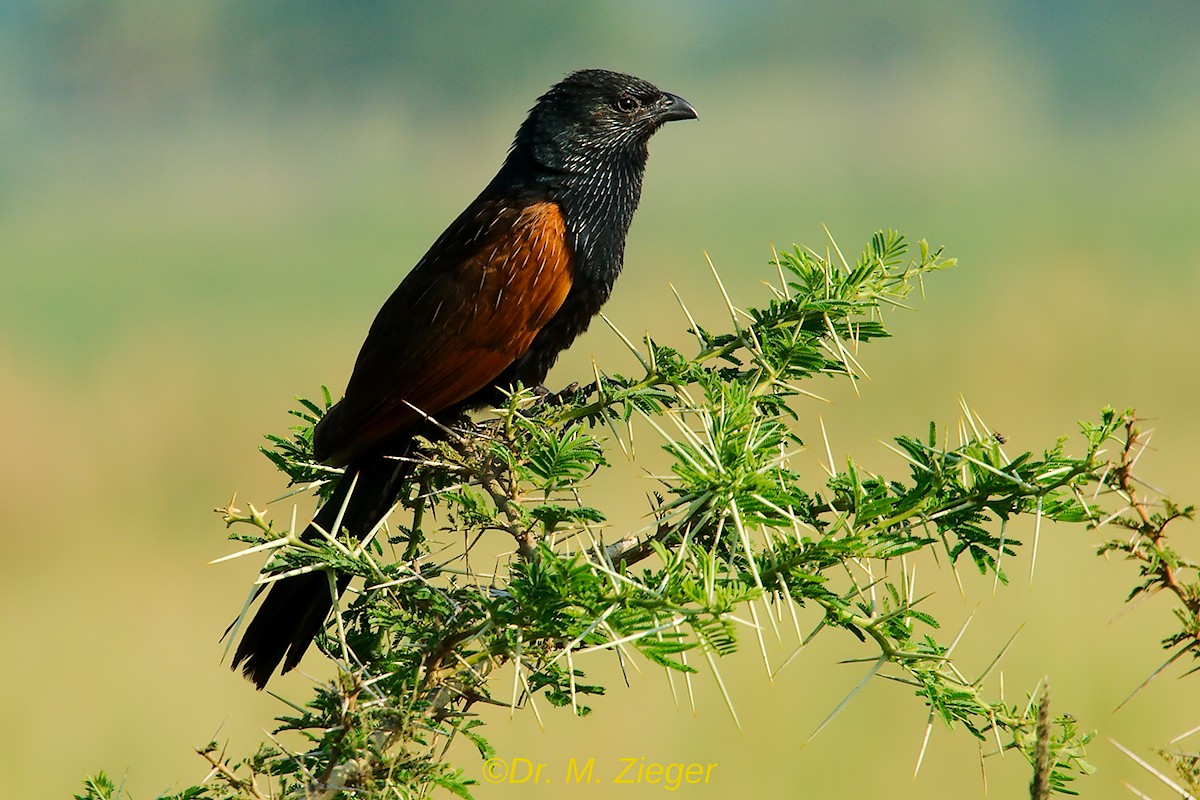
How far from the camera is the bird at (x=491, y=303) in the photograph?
106 inches

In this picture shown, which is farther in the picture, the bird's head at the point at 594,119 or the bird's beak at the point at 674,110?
the bird's beak at the point at 674,110

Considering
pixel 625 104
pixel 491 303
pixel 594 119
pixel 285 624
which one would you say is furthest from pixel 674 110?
pixel 285 624

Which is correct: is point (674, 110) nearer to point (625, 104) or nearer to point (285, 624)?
point (625, 104)

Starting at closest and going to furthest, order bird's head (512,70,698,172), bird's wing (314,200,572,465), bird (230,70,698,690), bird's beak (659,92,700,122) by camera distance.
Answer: bird (230,70,698,690) → bird's wing (314,200,572,465) → bird's head (512,70,698,172) → bird's beak (659,92,700,122)

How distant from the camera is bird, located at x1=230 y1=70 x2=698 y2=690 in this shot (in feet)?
8.80

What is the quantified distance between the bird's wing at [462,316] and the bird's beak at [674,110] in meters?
0.64

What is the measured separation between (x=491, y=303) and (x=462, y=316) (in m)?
0.09

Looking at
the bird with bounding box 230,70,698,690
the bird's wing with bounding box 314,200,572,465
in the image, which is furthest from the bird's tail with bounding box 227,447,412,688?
the bird's wing with bounding box 314,200,572,465

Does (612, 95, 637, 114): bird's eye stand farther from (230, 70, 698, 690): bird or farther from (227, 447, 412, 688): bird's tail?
(227, 447, 412, 688): bird's tail

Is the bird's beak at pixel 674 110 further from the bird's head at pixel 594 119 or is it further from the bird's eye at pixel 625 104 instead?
the bird's eye at pixel 625 104

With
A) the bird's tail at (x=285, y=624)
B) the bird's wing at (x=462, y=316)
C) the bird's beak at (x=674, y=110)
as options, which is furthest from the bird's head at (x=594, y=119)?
the bird's tail at (x=285, y=624)

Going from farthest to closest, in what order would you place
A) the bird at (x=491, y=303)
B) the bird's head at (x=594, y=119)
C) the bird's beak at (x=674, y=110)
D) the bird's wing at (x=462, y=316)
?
the bird's beak at (x=674, y=110) → the bird's head at (x=594, y=119) → the bird's wing at (x=462, y=316) → the bird at (x=491, y=303)

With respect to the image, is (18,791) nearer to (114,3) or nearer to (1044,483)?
(1044,483)

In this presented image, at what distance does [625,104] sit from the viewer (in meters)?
3.79
